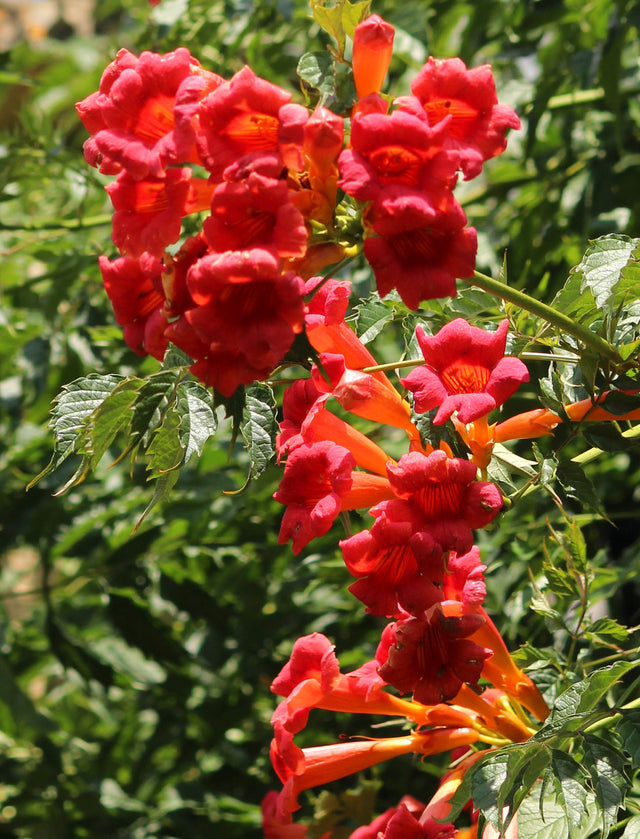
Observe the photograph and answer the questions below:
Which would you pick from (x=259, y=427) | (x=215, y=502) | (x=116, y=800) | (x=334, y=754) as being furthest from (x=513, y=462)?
(x=116, y=800)

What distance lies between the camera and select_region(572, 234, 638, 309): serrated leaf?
1.41 meters

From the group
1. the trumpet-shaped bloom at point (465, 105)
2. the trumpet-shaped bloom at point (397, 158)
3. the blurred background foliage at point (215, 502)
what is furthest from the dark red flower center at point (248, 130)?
the blurred background foliage at point (215, 502)

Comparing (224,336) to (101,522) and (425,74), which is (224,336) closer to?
(425,74)

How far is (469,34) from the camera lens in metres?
2.90

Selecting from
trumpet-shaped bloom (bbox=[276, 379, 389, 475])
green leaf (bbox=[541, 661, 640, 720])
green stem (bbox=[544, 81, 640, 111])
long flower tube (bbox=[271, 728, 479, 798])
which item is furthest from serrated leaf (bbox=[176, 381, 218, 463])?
green stem (bbox=[544, 81, 640, 111])

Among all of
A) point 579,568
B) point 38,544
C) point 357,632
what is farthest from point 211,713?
point 579,568

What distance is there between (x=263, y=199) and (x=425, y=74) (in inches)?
11.7

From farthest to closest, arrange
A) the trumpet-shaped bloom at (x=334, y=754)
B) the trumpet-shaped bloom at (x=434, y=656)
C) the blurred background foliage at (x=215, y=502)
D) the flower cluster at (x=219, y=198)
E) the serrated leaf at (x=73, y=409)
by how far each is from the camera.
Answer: the blurred background foliage at (x=215, y=502)
the trumpet-shaped bloom at (x=334, y=754)
the serrated leaf at (x=73, y=409)
the trumpet-shaped bloom at (x=434, y=656)
the flower cluster at (x=219, y=198)

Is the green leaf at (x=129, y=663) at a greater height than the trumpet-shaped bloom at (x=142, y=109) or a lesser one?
lesser

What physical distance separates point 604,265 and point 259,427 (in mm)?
578

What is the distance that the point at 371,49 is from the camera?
1340mm

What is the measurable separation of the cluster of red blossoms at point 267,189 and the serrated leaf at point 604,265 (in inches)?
10.3

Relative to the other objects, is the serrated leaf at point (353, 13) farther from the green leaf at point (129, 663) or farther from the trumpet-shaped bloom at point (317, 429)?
the green leaf at point (129, 663)

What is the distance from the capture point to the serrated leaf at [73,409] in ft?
4.89
